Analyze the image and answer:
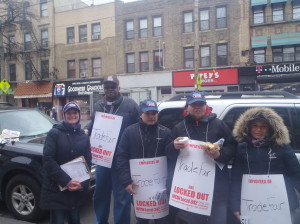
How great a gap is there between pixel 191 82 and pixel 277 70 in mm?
6351

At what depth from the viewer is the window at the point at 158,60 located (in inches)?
953

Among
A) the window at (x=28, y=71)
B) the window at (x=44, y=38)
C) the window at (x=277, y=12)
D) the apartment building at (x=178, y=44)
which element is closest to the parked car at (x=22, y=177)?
the apartment building at (x=178, y=44)

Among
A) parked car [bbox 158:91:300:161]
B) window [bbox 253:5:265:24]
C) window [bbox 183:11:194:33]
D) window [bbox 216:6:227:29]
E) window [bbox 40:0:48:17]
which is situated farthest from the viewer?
window [bbox 40:0:48:17]

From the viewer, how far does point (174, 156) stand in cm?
301

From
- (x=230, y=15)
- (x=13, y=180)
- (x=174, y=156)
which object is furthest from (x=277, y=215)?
(x=230, y=15)

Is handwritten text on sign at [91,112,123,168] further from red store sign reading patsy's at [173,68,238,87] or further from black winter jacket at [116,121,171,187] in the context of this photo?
red store sign reading patsy's at [173,68,238,87]

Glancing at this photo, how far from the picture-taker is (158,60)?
962 inches

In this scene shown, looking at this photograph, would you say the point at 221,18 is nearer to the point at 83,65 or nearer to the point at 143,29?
the point at 143,29

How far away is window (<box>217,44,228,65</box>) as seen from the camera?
22.4 metres

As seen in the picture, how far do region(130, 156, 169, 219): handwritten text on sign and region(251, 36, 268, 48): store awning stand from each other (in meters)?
20.2

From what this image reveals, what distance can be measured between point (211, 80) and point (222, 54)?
223 cm

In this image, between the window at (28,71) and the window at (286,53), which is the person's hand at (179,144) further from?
the window at (28,71)

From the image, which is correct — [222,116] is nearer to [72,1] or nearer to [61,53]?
[61,53]

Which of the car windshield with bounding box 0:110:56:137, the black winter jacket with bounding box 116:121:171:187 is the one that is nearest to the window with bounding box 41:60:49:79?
the car windshield with bounding box 0:110:56:137
